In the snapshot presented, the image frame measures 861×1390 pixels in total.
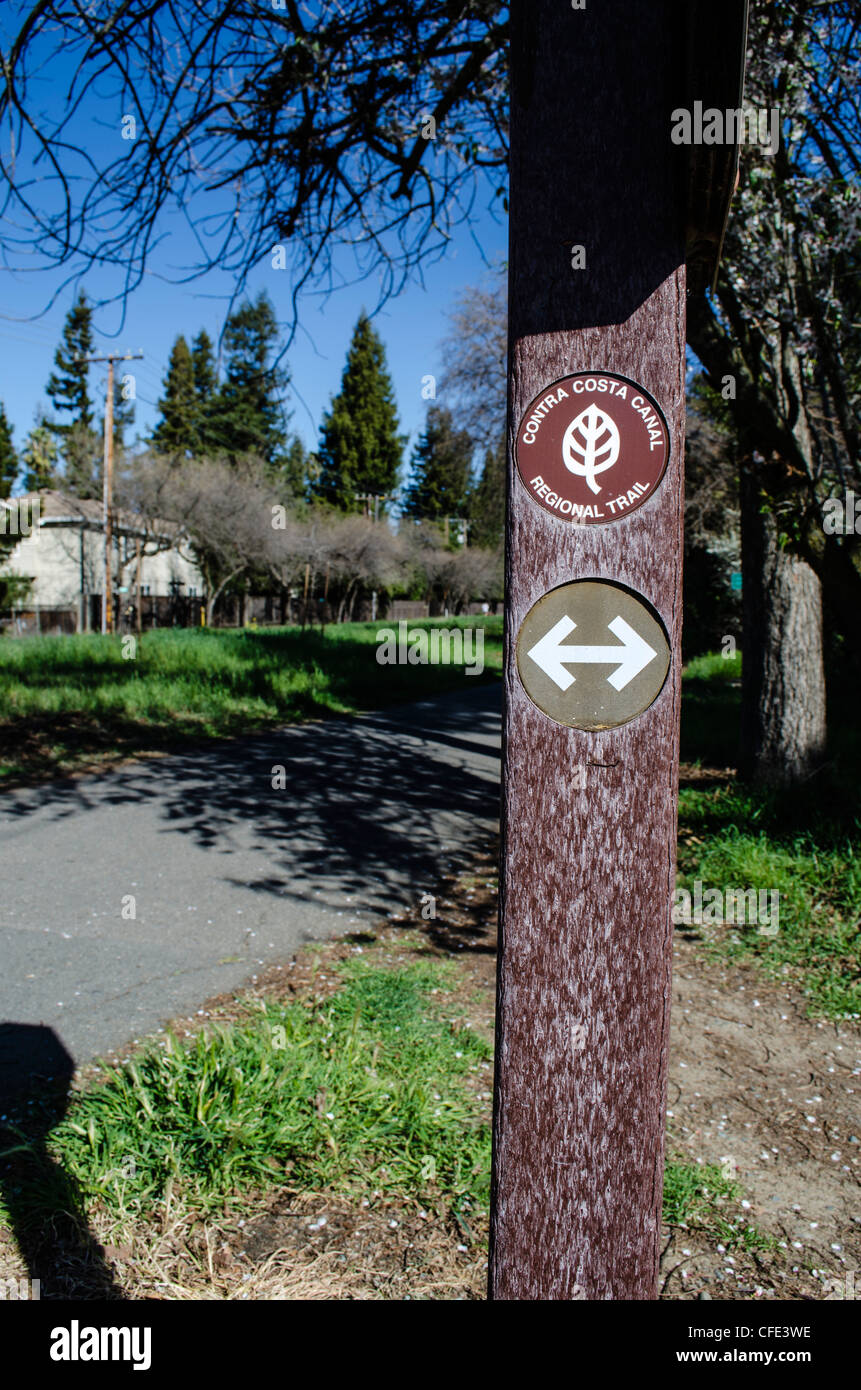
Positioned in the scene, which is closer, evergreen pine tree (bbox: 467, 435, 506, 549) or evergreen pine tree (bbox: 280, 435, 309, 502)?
evergreen pine tree (bbox: 467, 435, 506, 549)

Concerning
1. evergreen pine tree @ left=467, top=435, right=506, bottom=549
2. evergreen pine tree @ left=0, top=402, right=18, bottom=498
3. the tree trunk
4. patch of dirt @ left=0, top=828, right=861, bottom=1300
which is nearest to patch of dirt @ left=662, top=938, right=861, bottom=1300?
patch of dirt @ left=0, top=828, right=861, bottom=1300

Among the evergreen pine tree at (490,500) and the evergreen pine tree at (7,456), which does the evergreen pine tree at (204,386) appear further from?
the evergreen pine tree at (490,500)

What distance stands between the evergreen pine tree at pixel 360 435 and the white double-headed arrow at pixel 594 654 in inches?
2164

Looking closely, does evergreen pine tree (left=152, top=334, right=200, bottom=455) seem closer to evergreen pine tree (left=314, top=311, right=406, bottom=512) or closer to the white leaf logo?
evergreen pine tree (left=314, top=311, right=406, bottom=512)

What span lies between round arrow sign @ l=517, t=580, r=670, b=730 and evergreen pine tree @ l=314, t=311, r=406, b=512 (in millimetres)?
54964

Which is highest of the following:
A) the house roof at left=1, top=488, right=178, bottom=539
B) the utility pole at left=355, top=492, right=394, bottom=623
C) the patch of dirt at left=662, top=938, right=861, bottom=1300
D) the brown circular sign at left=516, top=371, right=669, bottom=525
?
the utility pole at left=355, top=492, right=394, bottom=623

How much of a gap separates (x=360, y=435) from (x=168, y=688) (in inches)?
1840

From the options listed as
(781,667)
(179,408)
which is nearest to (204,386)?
(179,408)

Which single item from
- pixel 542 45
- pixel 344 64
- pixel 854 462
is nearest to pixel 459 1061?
pixel 542 45

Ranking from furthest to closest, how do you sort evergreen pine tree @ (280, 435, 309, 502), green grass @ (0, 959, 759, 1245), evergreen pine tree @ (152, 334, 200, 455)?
evergreen pine tree @ (152, 334, 200, 455)
evergreen pine tree @ (280, 435, 309, 502)
green grass @ (0, 959, 759, 1245)

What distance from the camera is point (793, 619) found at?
742 centimetres

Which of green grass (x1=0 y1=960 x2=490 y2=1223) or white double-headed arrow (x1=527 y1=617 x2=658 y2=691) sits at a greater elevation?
white double-headed arrow (x1=527 y1=617 x2=658 y2=691)

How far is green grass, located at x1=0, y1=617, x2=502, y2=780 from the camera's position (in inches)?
426

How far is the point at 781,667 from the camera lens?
24.4 ft
